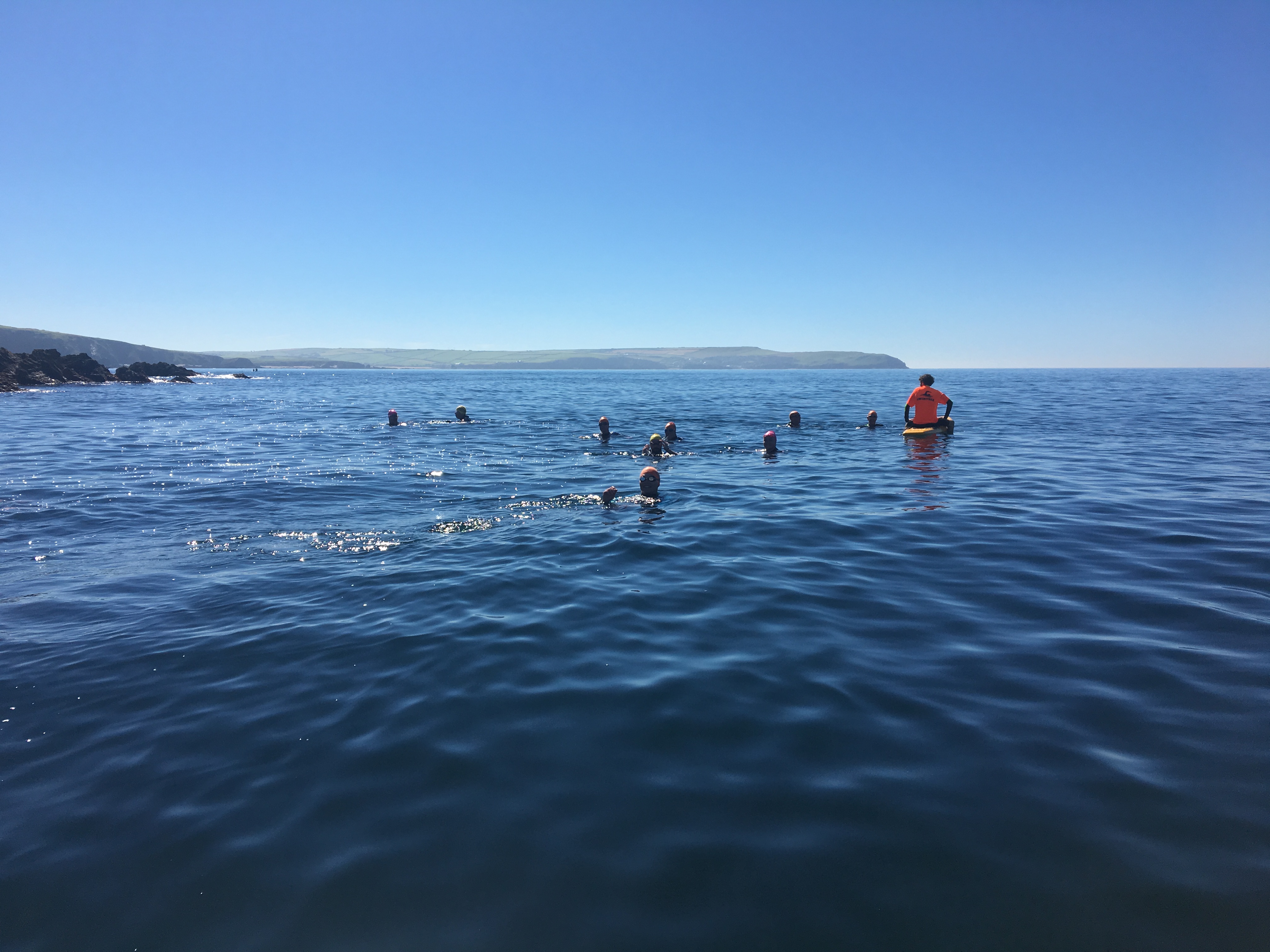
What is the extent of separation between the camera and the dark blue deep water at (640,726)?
3.54 meters

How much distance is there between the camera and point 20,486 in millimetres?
15617

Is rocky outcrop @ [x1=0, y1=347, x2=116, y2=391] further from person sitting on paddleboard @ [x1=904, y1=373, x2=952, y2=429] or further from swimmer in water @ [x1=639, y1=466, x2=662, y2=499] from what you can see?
person sitting on paddleboard @ [x1=904, y1=373, x2=952, y2=429]

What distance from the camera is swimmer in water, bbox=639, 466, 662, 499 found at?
1427 centimetres

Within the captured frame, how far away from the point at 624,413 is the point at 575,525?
27.1 meters

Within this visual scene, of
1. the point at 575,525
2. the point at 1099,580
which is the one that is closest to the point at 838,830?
the point at 1099,580

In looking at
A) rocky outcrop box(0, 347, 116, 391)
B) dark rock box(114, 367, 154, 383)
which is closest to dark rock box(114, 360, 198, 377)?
dark rock box(114, 367, 154, 383)

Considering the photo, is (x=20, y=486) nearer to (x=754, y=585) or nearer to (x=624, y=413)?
(x=754, y=585)

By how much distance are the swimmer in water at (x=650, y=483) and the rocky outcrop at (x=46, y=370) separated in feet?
204

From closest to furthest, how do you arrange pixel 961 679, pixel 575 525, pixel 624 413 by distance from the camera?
pixel 961 679
pixel 575 525
pixel 624 413

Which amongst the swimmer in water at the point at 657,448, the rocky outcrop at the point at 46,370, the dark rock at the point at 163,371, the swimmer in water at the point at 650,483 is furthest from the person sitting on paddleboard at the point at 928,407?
the dark rock at the point at 163,371

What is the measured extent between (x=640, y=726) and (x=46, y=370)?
265 feet

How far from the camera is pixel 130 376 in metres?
74.9

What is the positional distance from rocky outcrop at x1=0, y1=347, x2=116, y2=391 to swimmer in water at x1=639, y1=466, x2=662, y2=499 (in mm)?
62211

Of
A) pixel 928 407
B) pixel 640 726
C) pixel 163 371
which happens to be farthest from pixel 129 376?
pixel 640 726
